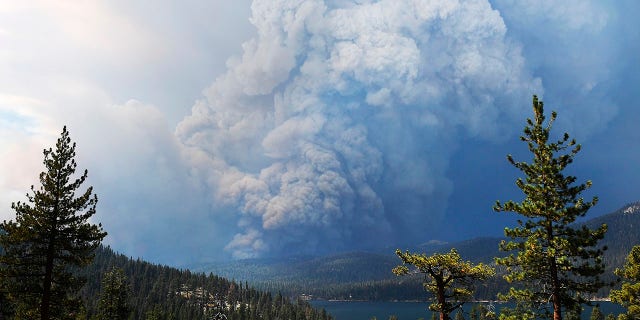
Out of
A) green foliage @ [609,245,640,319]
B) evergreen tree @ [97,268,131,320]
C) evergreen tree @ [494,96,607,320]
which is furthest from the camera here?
evergreen tree @ [97,268,131,320]

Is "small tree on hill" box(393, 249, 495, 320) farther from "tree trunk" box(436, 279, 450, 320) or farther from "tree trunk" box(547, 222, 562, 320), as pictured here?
"tree trunk" box(547, 222, 562, 320)

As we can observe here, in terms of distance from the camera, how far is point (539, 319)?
1242 inches

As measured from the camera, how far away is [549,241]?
2948cm

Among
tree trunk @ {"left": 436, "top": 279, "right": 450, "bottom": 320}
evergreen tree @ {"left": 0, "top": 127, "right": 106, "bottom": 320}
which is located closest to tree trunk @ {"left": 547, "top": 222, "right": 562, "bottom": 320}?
tree trunk @ {"left": 436, "top": 279, "right": 450, "bottom": 320}

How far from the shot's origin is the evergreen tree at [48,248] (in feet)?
104

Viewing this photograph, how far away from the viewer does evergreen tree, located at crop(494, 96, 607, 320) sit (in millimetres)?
28875

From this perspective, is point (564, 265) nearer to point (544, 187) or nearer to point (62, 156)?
point (544, 187)

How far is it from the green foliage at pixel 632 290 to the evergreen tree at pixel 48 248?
45049 mm

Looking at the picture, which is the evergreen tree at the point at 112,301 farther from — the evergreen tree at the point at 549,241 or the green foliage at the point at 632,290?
the green foliage at the point at 632,290

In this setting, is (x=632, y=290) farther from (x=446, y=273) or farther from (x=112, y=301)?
(x=112, y=301)

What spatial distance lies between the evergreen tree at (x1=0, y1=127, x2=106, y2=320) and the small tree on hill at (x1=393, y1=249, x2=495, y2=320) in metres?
24.6

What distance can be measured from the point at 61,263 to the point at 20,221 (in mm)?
4176

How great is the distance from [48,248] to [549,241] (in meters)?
35.6

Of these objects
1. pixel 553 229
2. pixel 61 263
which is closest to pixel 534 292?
pixel 553 229
